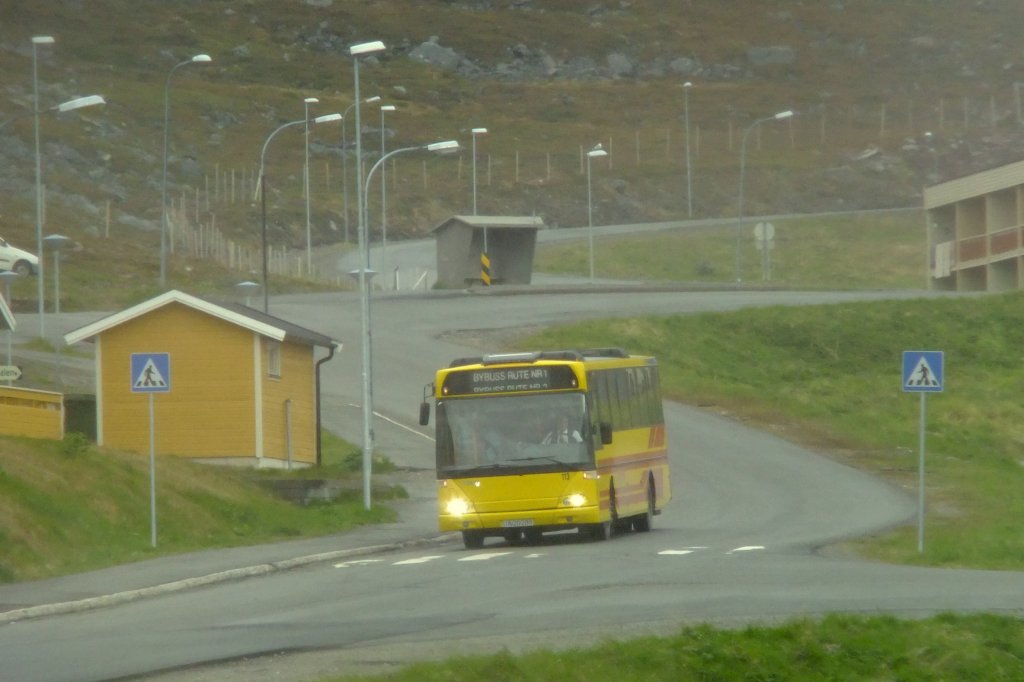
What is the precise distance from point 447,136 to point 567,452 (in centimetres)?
9989

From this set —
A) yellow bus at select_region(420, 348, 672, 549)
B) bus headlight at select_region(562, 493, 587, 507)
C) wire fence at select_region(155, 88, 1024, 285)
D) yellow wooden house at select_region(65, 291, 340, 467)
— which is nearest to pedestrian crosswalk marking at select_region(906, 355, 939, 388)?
yellow bus at select_region(420, 348, 672, 549)

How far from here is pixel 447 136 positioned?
12550 centimetres

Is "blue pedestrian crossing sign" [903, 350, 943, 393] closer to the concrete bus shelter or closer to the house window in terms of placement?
the house window

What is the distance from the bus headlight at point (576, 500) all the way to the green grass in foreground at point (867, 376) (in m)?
12.2

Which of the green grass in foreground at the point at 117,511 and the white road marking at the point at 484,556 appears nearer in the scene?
the green grass in foreground at the point at 117,511

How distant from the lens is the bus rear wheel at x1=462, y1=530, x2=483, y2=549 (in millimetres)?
27484

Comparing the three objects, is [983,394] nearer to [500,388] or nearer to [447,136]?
[500,388]

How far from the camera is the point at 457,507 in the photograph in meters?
26.9

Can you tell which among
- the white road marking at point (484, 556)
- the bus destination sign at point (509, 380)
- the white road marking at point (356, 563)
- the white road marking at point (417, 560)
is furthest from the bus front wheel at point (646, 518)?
the white road marking at point (356, 563)

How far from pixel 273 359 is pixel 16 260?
3275 centimetres

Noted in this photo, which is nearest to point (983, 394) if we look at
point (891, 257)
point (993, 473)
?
point (993, 473)

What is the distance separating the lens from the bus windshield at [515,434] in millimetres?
27000

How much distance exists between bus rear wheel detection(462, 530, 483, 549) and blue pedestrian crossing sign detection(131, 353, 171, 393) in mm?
5210

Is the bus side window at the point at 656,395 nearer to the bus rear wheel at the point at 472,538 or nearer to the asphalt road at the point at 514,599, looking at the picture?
the asphalt road at the point at 514,599
